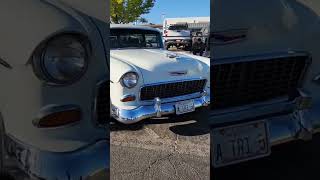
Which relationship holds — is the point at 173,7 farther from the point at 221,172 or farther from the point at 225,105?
the point at 221,172

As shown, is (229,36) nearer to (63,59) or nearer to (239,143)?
(239,143)

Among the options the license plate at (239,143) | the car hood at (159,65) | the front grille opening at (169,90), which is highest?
the car hood at (159,65)

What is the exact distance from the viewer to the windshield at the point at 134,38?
1.41m

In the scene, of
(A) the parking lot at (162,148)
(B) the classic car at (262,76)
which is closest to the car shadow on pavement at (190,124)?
(A) the parking lot at (162,148)

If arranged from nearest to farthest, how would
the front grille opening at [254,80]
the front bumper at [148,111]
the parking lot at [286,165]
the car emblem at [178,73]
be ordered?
the front bumper at [148,111], the car emblem at [178,73], the front grille opening at [254,80], the parking lot at [286,165]

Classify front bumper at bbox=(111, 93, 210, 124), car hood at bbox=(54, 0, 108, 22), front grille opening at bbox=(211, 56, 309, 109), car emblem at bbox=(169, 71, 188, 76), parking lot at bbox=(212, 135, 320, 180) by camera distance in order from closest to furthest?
car hood at bbox=(54, 0, 108, 22) < front bumper at bbox=(111, 93, 210, 124) < car emblem at bbox=(169, 71, 188, 76) < front grille opening at bbox=(211, 56, 309, 109) < parking lot at bbox=(212, 135, 320, 180)

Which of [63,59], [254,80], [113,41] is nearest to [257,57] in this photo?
[254,80]

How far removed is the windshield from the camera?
1.41 m

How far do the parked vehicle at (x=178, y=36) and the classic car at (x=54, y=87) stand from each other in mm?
253

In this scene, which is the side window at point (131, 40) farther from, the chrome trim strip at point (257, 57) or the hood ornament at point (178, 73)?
the chrome trim strip at point (257, 57)

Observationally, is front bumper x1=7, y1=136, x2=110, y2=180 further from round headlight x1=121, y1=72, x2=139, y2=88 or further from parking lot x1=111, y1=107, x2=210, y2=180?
round headlight x1=121, y1=72, x2=139, y2=88

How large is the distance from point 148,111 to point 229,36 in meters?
0.43

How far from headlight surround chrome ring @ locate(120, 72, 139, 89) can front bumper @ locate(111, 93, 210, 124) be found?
0.09 metres

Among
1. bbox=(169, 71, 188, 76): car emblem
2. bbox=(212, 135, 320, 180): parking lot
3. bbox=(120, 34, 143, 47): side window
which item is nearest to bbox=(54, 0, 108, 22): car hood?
bbox=(120, 34, 143, 47): side window
